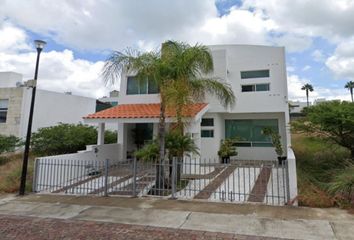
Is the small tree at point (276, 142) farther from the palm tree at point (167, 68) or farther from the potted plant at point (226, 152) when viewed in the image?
the palm tree at point (167, 68)

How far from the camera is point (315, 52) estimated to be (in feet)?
51.0

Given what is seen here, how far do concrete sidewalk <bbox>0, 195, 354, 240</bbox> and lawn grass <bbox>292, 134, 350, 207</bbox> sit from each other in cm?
47

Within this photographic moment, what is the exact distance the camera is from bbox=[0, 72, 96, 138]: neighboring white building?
1958 centimetres

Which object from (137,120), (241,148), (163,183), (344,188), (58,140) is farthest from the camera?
(241,148)

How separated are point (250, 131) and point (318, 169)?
6.27 metres

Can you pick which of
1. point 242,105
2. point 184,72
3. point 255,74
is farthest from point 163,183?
point 255,74

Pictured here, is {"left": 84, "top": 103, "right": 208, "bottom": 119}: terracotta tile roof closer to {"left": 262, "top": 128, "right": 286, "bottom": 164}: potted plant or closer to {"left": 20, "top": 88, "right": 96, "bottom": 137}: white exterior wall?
{"left": 262, "top": 128, "right": 286, "bottom": 164}: potted plant

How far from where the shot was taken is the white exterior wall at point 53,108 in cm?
1975

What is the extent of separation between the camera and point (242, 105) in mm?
17016

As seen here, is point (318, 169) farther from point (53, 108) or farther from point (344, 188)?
point (53, 108)

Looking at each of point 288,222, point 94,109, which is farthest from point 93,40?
point 94,109

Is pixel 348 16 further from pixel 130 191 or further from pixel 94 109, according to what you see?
pixel 94 109

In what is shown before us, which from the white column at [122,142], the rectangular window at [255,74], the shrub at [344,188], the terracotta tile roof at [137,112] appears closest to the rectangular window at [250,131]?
the rectangular window at [255,74]

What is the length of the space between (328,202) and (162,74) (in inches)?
253
